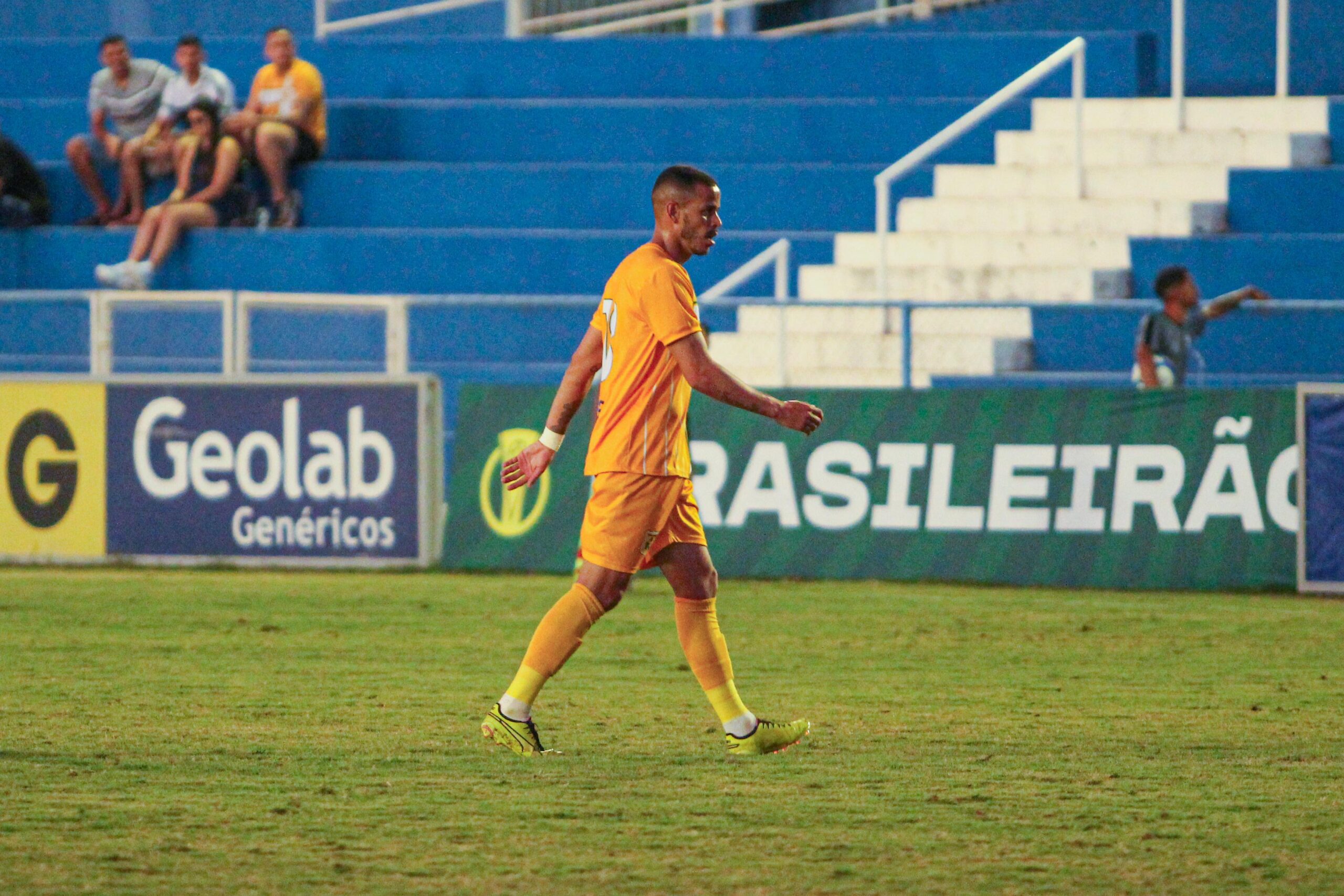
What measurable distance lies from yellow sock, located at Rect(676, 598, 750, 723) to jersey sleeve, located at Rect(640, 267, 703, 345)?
0.92 m

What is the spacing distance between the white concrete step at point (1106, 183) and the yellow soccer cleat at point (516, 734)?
11936 millimetres

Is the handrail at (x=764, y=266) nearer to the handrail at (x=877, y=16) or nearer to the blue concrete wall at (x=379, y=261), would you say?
the blue concrete wall at (x=379, y=261)

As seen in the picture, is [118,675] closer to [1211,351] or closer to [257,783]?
[257,783]

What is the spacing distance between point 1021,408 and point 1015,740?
6.02 metres

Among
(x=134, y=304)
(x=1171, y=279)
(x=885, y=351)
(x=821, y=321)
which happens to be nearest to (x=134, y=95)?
Answer: (x=134, y=304)

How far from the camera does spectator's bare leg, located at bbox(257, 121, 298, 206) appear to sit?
19484 mm

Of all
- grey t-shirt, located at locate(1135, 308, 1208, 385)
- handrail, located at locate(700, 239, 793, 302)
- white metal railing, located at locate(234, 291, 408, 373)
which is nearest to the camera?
grey t-shirt, located at locate(1135, 308, 1208, 385)

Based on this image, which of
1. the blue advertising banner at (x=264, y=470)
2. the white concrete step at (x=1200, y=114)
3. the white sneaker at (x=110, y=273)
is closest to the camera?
the blue advertising banner at (x=264, y=470)

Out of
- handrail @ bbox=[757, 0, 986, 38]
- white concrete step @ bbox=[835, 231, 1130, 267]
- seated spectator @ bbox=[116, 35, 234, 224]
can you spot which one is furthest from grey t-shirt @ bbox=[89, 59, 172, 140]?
white concrete step @ bbox=[835, 231, 1130, 267]

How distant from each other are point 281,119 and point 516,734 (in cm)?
1359

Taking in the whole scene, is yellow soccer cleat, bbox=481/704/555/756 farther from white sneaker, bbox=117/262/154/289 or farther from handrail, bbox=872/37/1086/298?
white sneaker, bbox=117/262/154/289

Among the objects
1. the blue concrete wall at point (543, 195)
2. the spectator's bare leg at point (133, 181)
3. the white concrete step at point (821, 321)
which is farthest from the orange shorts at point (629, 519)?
the spectator's bare leg at point (133, 181)

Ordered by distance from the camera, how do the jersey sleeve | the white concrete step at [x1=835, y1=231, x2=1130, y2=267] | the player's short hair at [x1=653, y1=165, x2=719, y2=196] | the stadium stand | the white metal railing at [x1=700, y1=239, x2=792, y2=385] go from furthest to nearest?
1. the white concrete step at [x1=835, y1=231, x2=1130, y2=267]
2. the stadium stand
3. the white metal railing at [x1=700, y1=239, x2=792, y2=385]
4. the player's short hair at [x1=653, y1=165, x2=719, y2=196]
5. the jersey sleeve

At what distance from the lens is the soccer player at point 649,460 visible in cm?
695
